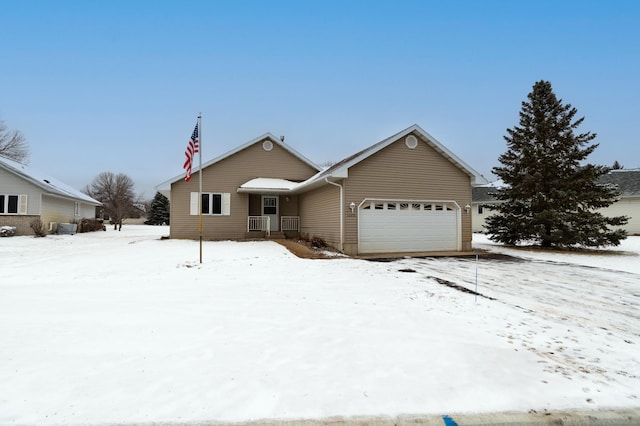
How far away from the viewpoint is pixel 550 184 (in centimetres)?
1752

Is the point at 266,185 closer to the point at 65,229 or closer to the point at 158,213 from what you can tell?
the point at 65,229

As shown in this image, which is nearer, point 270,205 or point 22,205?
point 270,205

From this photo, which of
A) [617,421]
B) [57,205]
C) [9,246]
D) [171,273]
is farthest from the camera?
[57,205]

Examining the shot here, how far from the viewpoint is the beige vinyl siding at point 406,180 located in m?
14.4

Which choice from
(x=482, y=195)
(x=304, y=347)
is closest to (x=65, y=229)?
(x=304, y=347)

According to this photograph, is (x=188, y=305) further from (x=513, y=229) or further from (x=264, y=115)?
(x=264, y=115)

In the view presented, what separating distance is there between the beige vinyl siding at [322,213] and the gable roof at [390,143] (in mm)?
827

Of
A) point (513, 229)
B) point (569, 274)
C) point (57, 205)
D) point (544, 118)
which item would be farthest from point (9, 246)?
point (544, 118)

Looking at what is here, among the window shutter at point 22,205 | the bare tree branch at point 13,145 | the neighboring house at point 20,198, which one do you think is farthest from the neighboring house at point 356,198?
the bare tree branch at point 13,145

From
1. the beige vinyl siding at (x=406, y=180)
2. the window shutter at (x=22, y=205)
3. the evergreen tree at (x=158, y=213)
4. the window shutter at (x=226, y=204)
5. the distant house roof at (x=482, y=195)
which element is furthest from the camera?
the evergreen tree at (x=158, y=213)

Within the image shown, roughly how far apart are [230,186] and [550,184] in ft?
55.2

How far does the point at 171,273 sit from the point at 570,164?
1911 centimetres

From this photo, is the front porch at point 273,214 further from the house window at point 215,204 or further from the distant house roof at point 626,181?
the distant house roof at point 626,181

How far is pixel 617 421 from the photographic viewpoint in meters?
2.80
